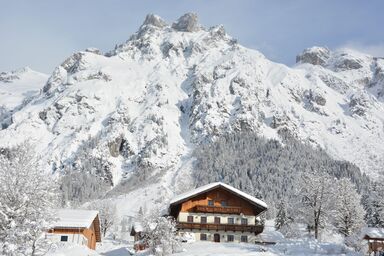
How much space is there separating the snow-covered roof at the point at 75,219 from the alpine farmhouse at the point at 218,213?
1179 cm

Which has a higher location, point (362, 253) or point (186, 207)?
point (186, 207)

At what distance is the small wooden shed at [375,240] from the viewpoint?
161 ft

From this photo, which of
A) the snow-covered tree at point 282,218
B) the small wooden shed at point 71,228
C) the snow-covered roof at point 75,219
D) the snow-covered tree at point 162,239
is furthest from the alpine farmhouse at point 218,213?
the snow-covered tree at point 282,218

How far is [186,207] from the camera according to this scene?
71.8 metres

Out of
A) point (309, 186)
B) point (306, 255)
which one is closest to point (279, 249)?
point (306, 255)

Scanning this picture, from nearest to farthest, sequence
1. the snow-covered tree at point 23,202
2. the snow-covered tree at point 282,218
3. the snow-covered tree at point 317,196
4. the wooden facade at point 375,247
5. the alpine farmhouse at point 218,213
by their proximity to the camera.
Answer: the snow-covered tree at point 23,202 < the wooden facade at point 375,247 < the alpine farmhouse at point 218,213 < the snow-covered tree at point 317,196 < the snow-covered tree at point 282,218

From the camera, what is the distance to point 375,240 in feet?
180

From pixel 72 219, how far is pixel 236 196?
2284 centimetres

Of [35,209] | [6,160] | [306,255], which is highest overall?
[6,160]

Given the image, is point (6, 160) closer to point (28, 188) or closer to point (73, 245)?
point (28, 188)

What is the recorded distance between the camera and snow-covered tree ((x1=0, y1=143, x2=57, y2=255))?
28.4 meters

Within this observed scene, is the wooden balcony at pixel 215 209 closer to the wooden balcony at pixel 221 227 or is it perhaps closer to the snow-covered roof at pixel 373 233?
the wooden balcony at pixel 221 227

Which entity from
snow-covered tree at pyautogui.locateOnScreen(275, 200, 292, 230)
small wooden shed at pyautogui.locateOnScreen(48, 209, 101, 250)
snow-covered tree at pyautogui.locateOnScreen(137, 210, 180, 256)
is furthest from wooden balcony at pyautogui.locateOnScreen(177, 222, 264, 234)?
snow-covered tree at pyautogui.locateOnScreen(275, 200, 292, 230)

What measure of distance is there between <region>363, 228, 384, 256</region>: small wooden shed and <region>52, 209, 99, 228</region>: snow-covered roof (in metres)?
31.2
